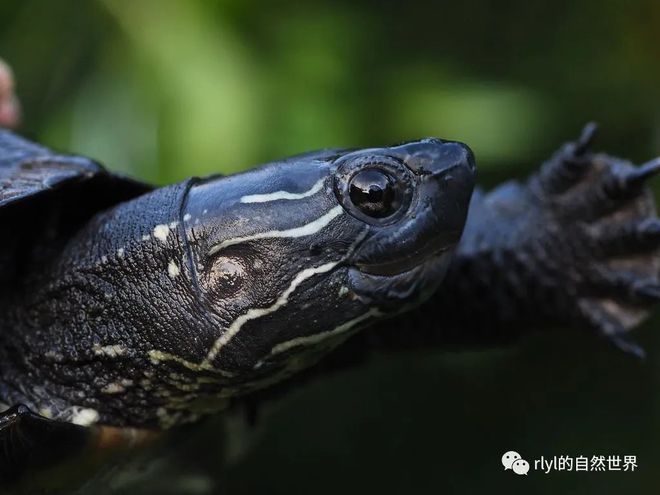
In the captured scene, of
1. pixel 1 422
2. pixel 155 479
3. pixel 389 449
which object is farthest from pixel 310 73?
pixel 1 422

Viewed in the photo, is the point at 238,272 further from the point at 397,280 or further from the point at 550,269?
the point at 550,269

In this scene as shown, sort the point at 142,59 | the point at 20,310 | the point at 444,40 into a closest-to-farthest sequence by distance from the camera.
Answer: the point at 20,310 < the point at 142,59 < the point at 444,40

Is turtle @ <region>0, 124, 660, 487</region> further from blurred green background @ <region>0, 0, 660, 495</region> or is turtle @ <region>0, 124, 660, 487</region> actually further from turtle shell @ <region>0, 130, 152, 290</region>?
blurred green background @ <region>0, 0, 660, 495</region>

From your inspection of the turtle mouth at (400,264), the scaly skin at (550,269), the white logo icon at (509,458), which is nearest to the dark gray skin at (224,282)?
the turtle mouth at (400,264)

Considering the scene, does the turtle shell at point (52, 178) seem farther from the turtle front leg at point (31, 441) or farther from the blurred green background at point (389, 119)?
the blurred green background at point (389, 119)

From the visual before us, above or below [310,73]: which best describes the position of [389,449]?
below

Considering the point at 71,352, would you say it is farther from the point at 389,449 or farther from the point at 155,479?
the point at 389,449

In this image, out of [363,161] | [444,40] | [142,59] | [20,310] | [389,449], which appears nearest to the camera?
[363,161]
